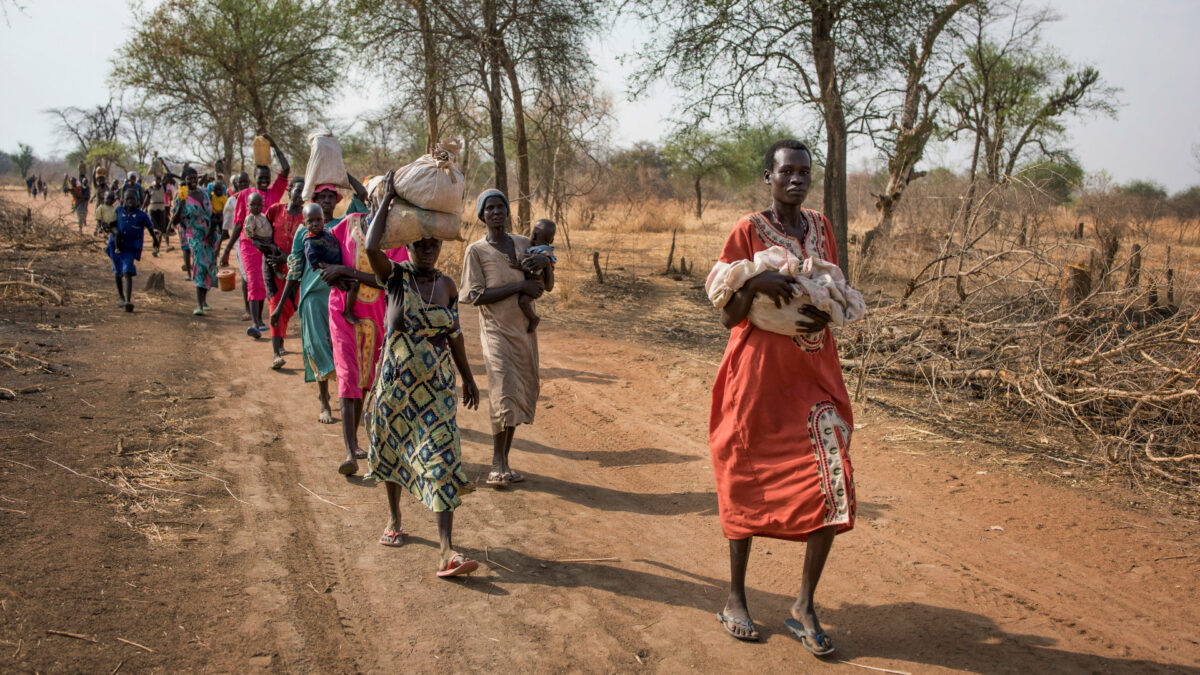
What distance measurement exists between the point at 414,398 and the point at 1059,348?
489cm

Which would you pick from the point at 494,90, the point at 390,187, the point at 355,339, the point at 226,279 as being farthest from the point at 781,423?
the point at 494,90

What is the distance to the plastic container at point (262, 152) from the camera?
7.77 metres

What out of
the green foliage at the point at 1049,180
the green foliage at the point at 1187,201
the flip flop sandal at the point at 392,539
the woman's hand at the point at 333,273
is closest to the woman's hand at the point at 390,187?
the woman's hand at the point at 333,273

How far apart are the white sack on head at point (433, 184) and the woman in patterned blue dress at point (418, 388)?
0.10m

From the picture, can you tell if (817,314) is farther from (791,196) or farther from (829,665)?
(829,665)

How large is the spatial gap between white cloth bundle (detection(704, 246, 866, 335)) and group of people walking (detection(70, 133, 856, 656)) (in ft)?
0.12

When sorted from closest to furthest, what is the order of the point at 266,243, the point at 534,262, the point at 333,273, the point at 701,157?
1. the point at 333,273
2. the point at 534,262
3. the point at 266,243
4. the point at 701,157

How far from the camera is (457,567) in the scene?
3.73 m

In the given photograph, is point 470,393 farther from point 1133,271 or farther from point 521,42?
point 521,42

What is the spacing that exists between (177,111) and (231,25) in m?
5.30

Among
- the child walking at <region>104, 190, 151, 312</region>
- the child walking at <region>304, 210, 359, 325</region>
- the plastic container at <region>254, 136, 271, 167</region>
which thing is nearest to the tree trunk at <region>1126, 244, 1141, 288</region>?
the child walking at <region>304, 210, 359, 325</region>

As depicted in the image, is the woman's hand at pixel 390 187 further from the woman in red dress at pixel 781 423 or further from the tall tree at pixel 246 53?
the tall tree at pixel 246 53

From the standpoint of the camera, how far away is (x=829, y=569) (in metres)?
4.08

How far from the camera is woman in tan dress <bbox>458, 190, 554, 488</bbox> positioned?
511 centimetres
